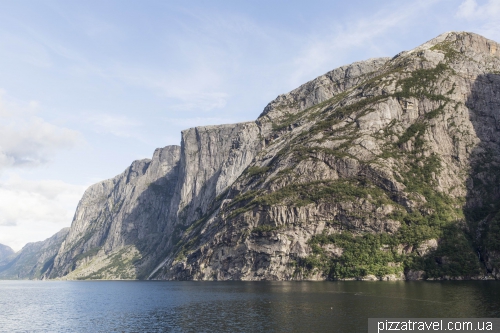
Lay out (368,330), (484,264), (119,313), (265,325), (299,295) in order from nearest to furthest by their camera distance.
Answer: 1. (368,330)
2. (265,325)
3. (119,313)
4. (299,295)
5. (484,264)

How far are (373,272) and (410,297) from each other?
258ft

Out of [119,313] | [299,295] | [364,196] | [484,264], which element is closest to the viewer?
→ [119,313]

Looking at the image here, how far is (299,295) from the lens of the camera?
11431 cm

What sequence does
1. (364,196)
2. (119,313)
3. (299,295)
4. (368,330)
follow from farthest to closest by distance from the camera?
(364,196), (299,295), (119,313), (368,330)

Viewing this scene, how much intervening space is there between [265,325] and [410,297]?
142 ft

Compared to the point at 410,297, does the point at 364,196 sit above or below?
above

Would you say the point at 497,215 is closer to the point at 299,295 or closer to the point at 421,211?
the point at 421,211

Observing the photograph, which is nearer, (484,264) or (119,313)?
(119,313)

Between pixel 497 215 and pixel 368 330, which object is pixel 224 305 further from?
pixel 497 215

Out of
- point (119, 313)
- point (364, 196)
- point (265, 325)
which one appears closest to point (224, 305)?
point (119, 313)

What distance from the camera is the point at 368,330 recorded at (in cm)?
6400

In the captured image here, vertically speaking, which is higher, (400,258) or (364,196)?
(364,196)

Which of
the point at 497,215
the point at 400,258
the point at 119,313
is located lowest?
the point at 119,313

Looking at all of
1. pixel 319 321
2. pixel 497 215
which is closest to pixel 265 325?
pixel 319 321
